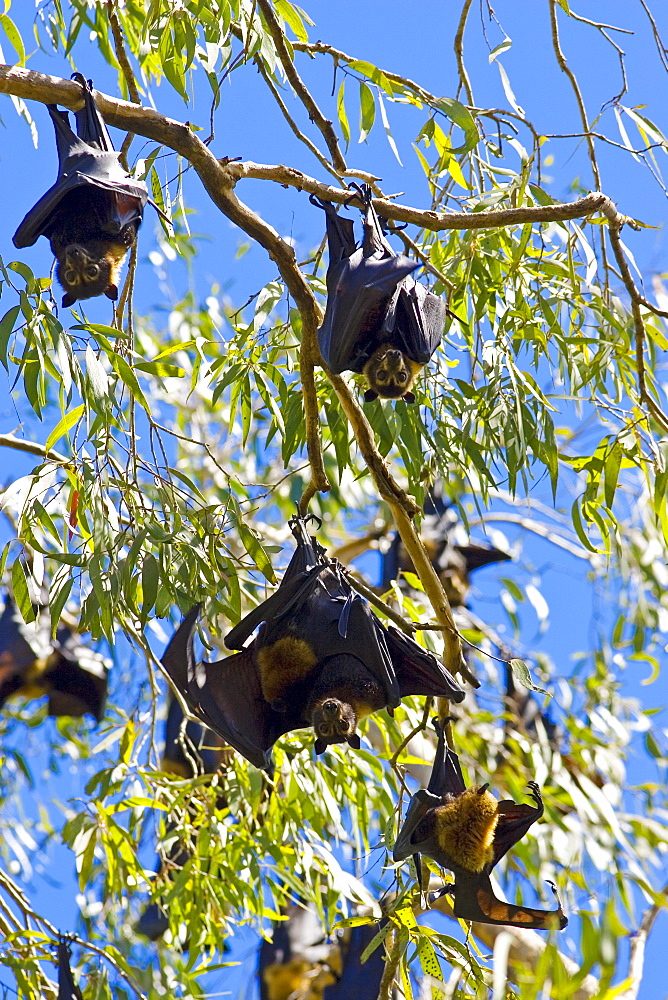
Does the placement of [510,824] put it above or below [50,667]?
below

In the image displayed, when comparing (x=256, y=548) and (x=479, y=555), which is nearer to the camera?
(x=256, y=548)

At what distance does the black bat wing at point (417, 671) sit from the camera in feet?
10.7

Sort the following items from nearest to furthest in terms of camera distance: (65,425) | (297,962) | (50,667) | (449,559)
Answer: (65,425) → (50,667) → (297,962) → (449,559)

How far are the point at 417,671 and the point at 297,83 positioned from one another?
5.52 ft

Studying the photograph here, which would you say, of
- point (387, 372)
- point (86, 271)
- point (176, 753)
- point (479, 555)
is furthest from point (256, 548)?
point (479, 555)

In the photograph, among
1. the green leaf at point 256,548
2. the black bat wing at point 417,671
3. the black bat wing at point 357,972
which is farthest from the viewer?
the black bat wing at point 357,972

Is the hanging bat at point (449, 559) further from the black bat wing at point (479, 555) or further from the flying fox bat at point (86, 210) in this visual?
the flying fox bat at point (86, 210)

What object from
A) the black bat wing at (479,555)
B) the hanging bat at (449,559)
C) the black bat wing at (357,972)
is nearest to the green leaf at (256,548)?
the black bat wing at (357,972)

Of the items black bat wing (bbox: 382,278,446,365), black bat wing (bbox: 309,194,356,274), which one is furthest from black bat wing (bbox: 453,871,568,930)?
black bat wing (bbox: 309,194,356,274)

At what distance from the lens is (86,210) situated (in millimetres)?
3705

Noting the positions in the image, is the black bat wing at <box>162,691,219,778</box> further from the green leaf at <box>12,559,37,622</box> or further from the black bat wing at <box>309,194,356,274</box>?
the black bat wing at <box>309,194,356,274</box>

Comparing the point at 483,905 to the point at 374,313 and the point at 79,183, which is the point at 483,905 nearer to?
the point at 374,313

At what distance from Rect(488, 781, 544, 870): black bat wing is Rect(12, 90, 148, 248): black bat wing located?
1961 millimetres

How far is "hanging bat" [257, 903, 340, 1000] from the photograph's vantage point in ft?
19.7
